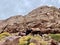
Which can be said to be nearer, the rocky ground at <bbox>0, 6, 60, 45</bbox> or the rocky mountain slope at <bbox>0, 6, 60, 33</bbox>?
the rocky ground at <bbox>0, 6, 60, 45</bbox>

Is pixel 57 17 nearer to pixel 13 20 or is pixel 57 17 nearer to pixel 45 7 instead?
pixel 45 7

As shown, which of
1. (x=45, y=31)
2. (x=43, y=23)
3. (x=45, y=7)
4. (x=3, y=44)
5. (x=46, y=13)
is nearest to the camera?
(x=3, y=44)

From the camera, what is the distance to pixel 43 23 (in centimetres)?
3669

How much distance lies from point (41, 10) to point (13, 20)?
441 centimetres

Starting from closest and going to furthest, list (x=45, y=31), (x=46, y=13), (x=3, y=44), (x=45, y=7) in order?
1. (x=3, y=44)
2. (x=45, y=31)
3. (x=46, y=13)
4. (x=45, y=7)

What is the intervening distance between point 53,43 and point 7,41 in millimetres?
4131

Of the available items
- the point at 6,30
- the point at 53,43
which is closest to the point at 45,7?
the point at 6,30

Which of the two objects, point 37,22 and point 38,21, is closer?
point 37,22

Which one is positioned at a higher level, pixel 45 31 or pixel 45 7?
pixel 45 7

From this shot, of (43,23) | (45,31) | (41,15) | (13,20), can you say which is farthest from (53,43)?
(13,20)

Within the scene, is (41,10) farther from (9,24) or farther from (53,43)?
(53,43)

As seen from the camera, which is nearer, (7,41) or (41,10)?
(7,41)

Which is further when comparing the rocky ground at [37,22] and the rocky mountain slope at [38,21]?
the rocky mountain slope at [38,21]

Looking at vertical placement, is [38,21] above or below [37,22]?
above
